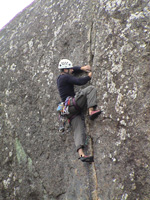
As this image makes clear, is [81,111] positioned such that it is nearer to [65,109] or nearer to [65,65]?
[65,109]

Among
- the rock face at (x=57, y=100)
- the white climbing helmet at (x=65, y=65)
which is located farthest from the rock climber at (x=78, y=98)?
the rock face at (x=57, y=100)

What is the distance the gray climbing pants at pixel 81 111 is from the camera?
654cm

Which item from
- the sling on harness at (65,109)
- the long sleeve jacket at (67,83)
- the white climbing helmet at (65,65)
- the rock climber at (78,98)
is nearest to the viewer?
the rock climber at (78,98)

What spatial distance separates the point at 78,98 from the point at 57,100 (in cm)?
116

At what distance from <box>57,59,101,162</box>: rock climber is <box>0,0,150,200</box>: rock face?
182mm

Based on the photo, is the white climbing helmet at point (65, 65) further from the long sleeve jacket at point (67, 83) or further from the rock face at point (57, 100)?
the rock face at point (57, 100)

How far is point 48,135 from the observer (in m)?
7.71

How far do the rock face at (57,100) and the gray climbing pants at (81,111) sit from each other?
0.55 ft

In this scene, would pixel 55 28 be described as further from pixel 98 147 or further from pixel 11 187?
pixel 11 187

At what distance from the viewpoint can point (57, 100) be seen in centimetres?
772

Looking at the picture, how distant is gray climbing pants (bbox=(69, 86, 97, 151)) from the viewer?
6.54 metres

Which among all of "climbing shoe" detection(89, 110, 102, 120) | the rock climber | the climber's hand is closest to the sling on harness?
the rock climber

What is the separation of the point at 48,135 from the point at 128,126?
278 cm

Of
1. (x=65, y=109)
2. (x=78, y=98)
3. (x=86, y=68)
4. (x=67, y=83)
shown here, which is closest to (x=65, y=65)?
(x=67, y=83)
